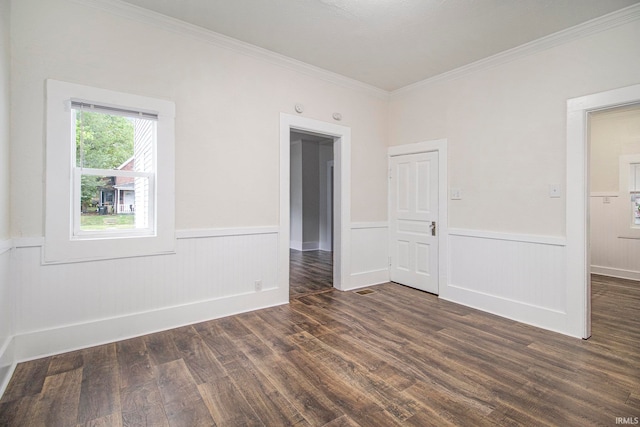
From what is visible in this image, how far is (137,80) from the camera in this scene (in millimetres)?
2789

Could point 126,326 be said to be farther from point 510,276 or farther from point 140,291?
point 510,276

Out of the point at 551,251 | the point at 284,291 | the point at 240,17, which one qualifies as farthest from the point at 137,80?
the point at 551,251

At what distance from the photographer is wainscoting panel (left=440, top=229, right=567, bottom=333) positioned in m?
3.04

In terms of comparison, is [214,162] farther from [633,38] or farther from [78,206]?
[633,38]

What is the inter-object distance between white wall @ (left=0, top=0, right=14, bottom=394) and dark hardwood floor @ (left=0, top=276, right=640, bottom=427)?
23cm

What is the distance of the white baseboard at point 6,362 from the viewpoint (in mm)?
1997

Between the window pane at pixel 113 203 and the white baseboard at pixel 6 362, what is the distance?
930 millimetres

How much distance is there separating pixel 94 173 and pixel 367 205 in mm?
3276

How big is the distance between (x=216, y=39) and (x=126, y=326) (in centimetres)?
292

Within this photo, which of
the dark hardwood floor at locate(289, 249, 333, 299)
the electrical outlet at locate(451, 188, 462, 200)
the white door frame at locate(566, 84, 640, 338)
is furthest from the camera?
the dark hardwood floor at locate(289, 249, 333, 299)

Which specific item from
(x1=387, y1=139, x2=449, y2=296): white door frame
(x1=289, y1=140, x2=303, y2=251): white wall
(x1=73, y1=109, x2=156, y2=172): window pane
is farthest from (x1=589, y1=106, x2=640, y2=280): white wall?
(x1=73, y1=109, x2=156, y2=172): window pane

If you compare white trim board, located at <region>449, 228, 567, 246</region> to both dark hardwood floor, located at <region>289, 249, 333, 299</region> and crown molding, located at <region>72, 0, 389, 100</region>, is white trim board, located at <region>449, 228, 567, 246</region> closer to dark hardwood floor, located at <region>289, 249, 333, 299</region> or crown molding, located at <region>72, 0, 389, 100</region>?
dark hardwood floor, located at <region>289, 249, 333, 299</region>

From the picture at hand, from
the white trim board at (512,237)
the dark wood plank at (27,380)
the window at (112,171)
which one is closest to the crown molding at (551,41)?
the white trim board at (512,237)

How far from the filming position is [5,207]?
2205 millimetres
